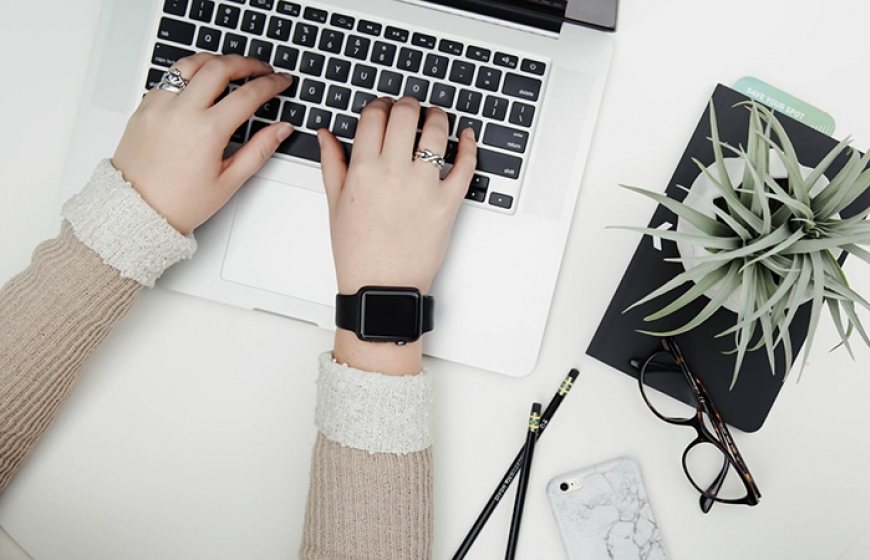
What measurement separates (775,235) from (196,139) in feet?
1.52

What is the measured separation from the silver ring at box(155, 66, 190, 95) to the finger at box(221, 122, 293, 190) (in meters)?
0.08

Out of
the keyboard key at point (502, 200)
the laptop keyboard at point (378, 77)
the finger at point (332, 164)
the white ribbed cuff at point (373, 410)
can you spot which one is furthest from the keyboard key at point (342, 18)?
the white ribbed cuff at point (373, 410)

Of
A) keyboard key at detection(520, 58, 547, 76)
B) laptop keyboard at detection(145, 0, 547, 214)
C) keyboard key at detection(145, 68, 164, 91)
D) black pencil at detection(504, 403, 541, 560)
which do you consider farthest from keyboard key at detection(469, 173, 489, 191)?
keyboard key at detection(145, 68, 164, 91)

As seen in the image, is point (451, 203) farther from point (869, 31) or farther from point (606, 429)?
point (869, 31)

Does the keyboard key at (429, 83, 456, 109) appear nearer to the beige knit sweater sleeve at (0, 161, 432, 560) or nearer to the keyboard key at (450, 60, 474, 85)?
the keyboard key at (450, 60, 474, 85)

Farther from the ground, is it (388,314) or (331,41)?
(331,41)

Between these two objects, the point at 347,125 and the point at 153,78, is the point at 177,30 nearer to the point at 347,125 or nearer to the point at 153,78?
the point at 153,78

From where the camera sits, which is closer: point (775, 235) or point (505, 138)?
point (775, 235)

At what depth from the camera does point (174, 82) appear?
62 cm

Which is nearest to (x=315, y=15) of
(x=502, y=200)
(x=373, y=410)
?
(x=502, y=200)

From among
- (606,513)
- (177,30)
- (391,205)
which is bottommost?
(606,513)

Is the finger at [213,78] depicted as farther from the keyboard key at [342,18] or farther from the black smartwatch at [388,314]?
the black smartwatch at [388,314]

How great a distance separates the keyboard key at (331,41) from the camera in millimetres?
636

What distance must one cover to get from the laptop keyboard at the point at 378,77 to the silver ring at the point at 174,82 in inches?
1.8
